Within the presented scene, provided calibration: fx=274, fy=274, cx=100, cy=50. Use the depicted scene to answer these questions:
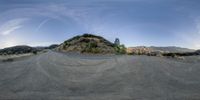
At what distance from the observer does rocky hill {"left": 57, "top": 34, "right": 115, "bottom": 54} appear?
14075cm

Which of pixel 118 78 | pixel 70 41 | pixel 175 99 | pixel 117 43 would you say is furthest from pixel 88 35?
pixel 175 99

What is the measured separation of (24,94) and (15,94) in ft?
2.30

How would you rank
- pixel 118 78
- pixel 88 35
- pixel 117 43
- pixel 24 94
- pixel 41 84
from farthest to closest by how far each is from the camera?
pixel 88 35, pixel 117 43, pixel 118 78, pixel 41 84, pixel 24 94

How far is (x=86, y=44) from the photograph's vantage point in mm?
148625

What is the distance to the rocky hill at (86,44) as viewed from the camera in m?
141

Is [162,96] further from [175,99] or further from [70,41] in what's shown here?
[70,41]

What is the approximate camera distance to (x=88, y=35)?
535ft

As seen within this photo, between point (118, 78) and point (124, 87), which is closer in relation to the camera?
point (124, 87)

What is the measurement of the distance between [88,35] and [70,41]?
11463 mm

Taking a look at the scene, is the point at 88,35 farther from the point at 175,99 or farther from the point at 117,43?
the point at 175,99

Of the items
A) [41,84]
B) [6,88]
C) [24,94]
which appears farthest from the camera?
[41,84]

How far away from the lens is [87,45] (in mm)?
147000

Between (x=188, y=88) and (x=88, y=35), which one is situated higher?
(x=88, y=35)

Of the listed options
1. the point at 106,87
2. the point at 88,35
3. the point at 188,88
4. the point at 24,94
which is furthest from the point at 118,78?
the point at 88,35
